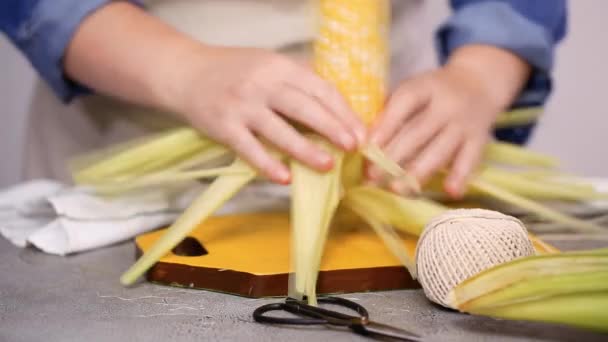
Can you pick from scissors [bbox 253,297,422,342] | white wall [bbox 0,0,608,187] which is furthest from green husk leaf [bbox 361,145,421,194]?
white wall [bbox 0,0,608,187]

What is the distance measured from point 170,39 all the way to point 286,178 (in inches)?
7.4

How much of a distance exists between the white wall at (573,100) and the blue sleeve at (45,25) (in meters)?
0.76

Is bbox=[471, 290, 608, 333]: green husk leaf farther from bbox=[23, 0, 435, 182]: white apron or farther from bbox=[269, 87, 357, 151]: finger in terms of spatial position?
bbox=[23, 0, 435, 182]: white apron

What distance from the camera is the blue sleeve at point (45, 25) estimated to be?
638 millimetres

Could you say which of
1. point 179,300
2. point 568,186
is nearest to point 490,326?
point 179,300

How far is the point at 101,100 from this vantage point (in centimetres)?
84

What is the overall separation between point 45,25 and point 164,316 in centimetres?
38

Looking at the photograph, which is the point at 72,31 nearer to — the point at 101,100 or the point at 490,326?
the point at 101,100

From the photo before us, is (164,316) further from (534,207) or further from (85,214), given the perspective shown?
(534,207)

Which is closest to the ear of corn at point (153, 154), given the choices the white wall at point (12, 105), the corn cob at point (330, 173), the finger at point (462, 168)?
the corn cob at point (330, 173)

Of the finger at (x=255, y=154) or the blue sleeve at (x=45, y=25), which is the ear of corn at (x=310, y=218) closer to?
the finger at (x=255, y=154)

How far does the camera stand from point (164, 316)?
39 centimetres

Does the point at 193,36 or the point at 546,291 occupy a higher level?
the point at 193,36

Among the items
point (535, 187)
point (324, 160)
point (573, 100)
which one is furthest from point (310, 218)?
point (573, 100)
